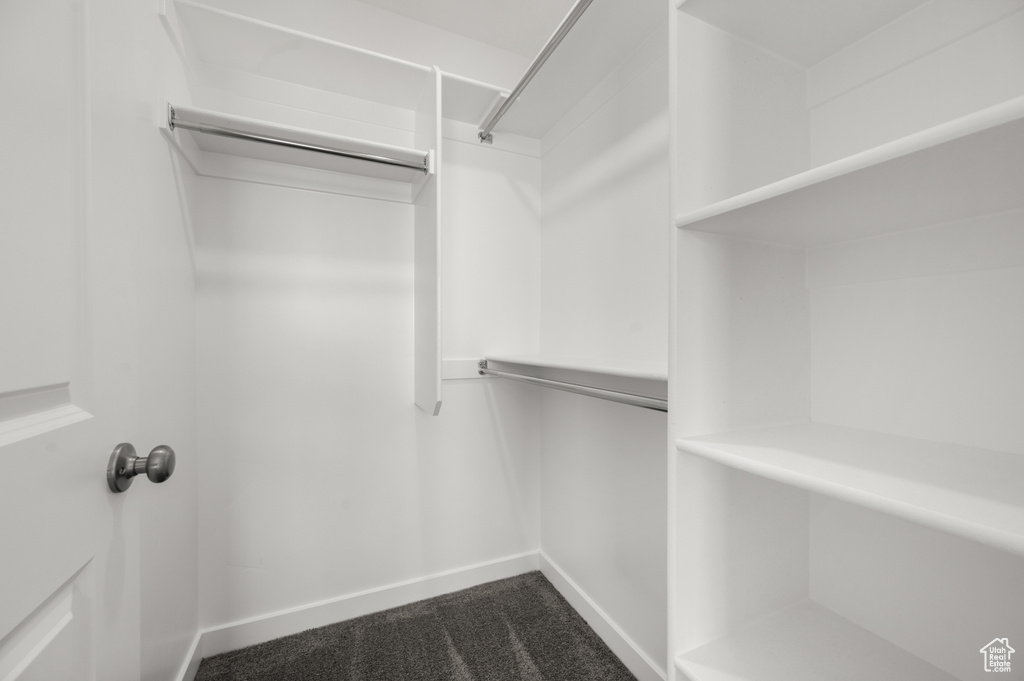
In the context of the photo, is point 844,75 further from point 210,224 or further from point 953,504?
point 210,224

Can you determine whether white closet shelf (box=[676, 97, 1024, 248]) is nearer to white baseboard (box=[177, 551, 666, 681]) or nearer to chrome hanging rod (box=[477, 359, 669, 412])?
chrome hanging rod (box=[477, 359, 669, 412])

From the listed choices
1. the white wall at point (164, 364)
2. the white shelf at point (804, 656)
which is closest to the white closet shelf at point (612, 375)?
the white shelf at point (804, 656)

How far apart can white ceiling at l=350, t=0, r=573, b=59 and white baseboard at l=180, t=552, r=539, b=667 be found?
8.16 feet

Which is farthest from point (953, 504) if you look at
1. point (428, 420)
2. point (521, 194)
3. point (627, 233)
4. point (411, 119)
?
point (411, 119)

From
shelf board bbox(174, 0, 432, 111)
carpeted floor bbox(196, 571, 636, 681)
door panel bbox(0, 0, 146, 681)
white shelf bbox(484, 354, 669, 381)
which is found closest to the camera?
door panel bbox(0, 0, 146, 681)

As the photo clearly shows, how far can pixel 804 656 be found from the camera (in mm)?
740

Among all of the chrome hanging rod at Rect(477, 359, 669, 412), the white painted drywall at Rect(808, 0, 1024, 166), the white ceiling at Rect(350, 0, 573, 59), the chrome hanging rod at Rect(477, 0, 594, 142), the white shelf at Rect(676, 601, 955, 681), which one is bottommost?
the white shelf at Rect(676, 601, 955, 681)

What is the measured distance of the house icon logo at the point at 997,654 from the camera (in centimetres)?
62

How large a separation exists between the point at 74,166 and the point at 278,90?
48.9 inches

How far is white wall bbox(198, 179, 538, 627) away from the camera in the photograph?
148 centimetres

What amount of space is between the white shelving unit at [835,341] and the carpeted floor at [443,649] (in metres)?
0.87

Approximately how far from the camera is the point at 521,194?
1964 millimetres

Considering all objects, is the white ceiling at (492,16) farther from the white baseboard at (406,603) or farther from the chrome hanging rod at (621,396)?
the white baseboard at (406,603)

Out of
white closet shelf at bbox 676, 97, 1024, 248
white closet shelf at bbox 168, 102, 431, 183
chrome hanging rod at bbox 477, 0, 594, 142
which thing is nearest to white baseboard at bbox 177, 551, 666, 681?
white closet shelf at bbox 676, 97, 1024, 248
